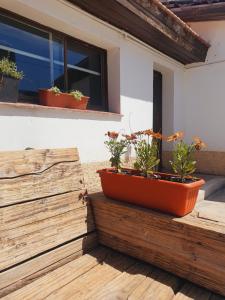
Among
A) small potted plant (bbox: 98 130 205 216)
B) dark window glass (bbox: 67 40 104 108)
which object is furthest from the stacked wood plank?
dark window glass (bbox: 67 40 104 108)

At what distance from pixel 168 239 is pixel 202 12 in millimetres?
3930

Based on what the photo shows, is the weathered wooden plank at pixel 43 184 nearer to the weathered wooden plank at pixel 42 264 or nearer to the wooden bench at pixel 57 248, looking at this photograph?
the wooden bench at pixel 57 248

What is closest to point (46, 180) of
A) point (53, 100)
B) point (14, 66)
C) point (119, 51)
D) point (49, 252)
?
point (49, 252)

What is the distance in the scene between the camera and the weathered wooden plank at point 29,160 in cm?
200

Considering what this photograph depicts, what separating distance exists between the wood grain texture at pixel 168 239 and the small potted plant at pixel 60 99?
3.73ft

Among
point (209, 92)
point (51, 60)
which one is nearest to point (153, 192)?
point (51, 60)

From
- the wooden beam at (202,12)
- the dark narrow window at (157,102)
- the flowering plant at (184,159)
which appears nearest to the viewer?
the flowering plant at (184,159)

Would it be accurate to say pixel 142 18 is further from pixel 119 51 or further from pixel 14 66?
pixel 14 66

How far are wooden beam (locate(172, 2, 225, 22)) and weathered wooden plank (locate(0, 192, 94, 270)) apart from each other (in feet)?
12.4

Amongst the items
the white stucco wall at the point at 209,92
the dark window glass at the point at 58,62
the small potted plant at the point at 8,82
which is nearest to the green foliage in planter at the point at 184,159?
the small potted plant at the point at 8,82

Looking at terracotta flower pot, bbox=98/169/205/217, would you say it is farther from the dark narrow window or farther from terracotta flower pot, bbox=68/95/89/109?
the dark narrow window

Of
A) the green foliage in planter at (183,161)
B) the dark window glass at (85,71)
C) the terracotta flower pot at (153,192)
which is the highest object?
the dark window glass at (85,71)

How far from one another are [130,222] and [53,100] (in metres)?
1.50

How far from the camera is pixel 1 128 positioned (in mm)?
2361
